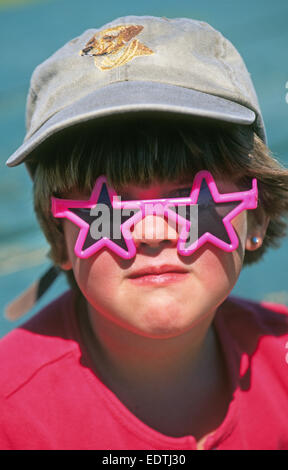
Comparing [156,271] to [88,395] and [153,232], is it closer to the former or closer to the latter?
[153,232]

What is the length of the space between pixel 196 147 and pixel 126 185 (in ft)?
0.60

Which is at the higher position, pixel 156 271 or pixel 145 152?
pixel 145 152

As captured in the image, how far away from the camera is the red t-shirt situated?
4.84 ft

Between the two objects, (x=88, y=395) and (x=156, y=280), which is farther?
(x=88, y=395)

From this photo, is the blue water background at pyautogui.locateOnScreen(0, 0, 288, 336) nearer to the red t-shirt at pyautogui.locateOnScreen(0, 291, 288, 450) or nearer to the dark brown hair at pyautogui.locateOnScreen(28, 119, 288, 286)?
the red t-shirt at pyautogui.locateOnScreen(0, 291, 288, 450)

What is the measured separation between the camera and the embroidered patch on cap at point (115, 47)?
4.55 ft

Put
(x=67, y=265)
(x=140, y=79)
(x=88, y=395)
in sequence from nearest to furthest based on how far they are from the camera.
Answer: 1. (x=140, y=79)
2. (x=88, y=395)
3. (x=67, y=265)

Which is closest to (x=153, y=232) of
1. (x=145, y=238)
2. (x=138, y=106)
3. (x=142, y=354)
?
(x=145, y=238)

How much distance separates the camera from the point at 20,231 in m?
3.08

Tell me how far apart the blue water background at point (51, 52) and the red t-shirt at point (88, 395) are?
892mm

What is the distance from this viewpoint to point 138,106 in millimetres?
1243

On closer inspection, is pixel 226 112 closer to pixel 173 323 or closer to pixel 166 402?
pixel 173 323

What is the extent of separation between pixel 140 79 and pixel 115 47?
13 cm
